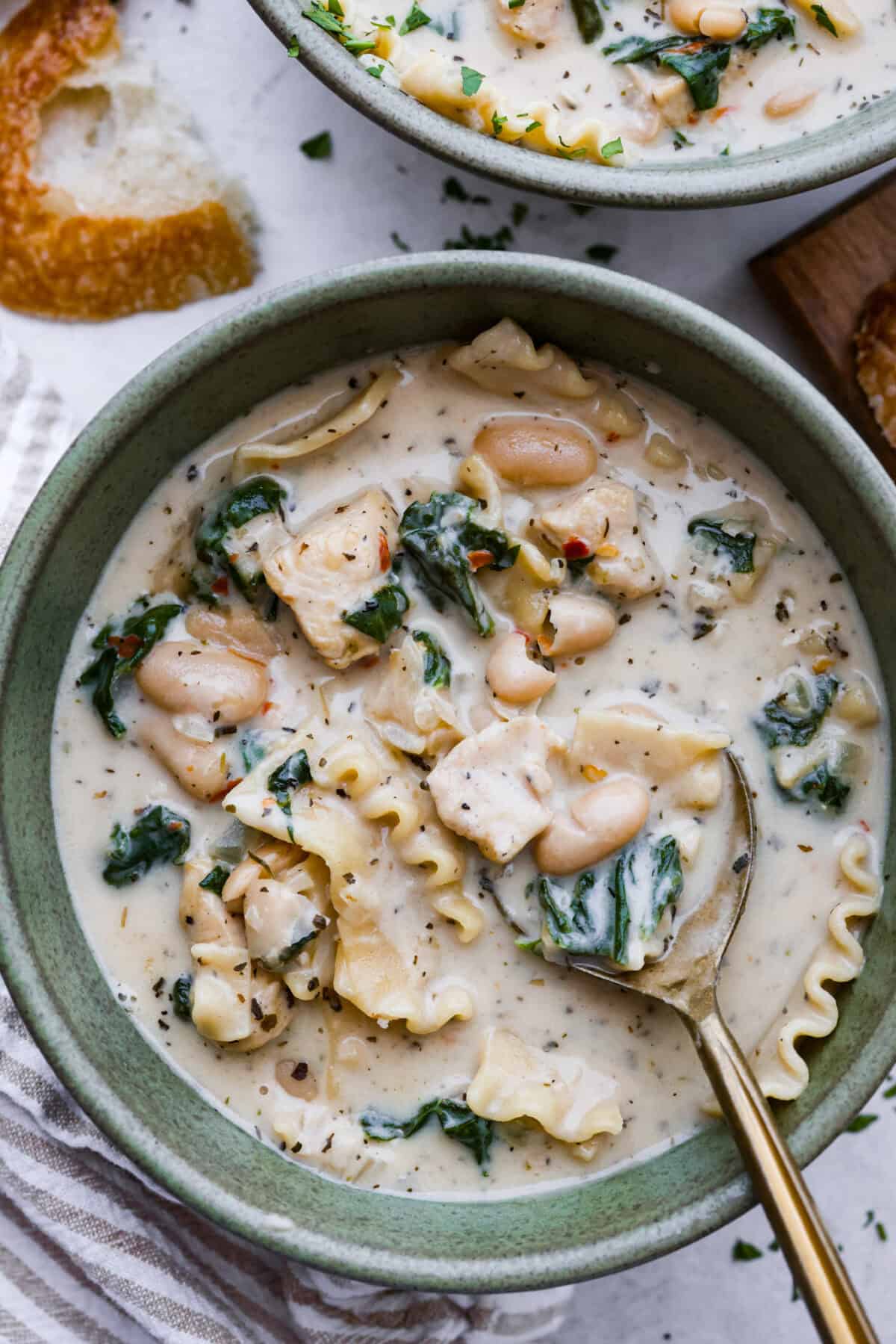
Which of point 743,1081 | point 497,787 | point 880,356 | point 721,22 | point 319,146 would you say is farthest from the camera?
point 319,146

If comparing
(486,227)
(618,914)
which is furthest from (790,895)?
(486,227)

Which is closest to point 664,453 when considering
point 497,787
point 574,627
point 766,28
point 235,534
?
point 574,627

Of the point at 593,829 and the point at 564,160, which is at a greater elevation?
the point at 564,160

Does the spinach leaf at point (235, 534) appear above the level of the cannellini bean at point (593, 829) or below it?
above

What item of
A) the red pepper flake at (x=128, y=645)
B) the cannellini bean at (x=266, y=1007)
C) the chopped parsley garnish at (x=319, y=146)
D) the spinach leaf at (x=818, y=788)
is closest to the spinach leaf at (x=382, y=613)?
the red pepper flake at (x=128, y=645)

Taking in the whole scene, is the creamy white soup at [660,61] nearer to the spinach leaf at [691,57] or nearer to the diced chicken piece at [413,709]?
the spinach leaf at [691,57]

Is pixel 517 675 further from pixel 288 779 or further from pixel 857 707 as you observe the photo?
pixel 857 707

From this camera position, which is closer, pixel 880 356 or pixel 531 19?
pixel 531 19

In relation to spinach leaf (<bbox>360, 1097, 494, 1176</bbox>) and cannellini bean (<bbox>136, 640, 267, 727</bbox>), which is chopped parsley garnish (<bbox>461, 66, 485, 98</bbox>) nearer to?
cannellini bean (<bbox>136, 640, 267, 727</bbox>)
